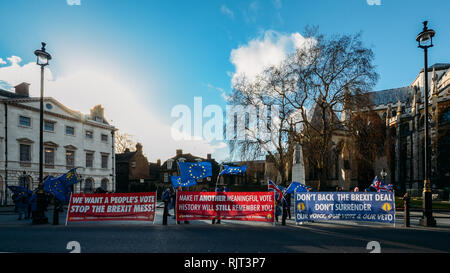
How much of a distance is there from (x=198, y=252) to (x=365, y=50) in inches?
975

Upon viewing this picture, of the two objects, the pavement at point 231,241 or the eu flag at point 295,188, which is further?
the eu flag at point 295,188

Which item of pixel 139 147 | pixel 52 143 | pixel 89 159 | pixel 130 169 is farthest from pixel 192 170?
pixel 139 147

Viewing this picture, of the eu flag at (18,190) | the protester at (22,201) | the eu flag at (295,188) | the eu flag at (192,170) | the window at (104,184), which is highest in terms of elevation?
the eu flag at (192,170)

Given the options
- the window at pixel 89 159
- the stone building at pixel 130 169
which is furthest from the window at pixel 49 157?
the stone building at pixel 130 169

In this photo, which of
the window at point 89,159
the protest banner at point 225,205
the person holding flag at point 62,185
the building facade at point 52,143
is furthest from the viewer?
the window at point 89,159

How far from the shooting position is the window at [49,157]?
3270 cm

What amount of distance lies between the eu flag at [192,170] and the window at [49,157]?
2673cm

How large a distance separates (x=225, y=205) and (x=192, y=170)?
→ 318 cm

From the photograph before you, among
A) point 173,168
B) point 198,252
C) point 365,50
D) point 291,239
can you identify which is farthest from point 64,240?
point 173,168

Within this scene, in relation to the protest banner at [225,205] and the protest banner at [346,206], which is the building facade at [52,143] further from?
the protest banner at [346,206]

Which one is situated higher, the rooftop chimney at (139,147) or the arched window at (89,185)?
the rooftop chimney at (139,147)

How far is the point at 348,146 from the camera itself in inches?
1126

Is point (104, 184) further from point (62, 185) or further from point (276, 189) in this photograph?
point (276, 189)
